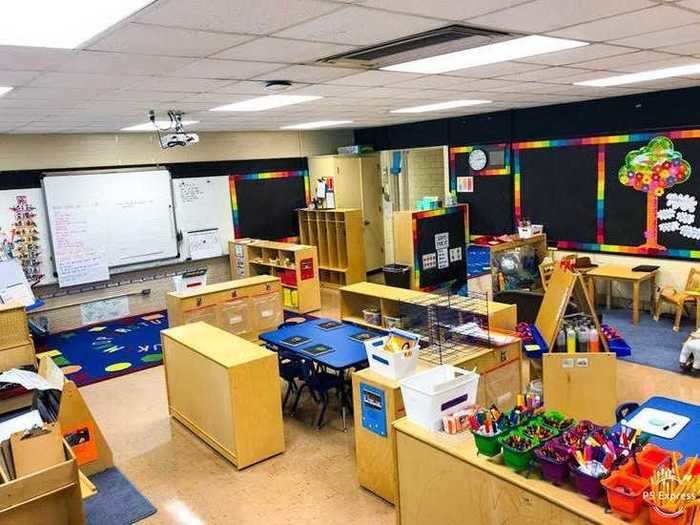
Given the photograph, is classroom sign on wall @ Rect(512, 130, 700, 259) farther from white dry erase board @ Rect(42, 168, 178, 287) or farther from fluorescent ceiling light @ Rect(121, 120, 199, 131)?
white dry erase board @ Rect(42, 168, 178, 287)

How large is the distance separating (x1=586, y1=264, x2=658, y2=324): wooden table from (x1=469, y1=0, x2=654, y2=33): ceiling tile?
468 centimetres

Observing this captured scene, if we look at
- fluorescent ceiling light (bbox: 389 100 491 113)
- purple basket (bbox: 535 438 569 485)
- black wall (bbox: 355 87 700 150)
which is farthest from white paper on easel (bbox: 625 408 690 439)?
black wall (bbox: 355 87 700 150)

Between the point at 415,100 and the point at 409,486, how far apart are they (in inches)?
175

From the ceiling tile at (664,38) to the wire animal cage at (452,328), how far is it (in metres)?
1.99

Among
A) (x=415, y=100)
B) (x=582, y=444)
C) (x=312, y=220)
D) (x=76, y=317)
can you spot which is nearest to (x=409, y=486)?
(x=582, y=444)

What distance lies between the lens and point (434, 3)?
2.44m

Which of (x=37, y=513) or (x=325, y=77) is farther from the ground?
(x=325, y=77)

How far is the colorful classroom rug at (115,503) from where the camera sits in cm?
382

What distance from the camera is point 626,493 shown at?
1.89 m

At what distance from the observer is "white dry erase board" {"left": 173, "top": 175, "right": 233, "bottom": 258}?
9062 millimetres

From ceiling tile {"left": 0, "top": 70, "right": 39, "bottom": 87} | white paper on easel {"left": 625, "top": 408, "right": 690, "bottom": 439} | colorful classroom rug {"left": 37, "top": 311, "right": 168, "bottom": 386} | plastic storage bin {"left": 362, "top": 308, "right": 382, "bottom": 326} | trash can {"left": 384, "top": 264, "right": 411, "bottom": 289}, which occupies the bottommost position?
colorful classroom rug {"left": 37, "top": 311, "right": 168, "bottom": 386}

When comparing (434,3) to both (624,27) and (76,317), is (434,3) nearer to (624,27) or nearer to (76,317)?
(624,27)

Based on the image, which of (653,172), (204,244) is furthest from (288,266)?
(653,172)

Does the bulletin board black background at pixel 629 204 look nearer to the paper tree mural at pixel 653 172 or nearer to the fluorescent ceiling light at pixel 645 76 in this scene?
the paper tree mural at pixel 653 172
